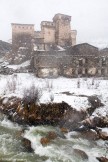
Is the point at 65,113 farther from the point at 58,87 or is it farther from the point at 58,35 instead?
the point at 58,35

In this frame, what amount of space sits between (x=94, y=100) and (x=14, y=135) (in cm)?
802

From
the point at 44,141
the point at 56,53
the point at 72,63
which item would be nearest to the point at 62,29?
the point at 56,53

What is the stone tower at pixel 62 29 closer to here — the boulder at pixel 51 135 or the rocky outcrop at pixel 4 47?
the rocky outcrop at pixel 4 47

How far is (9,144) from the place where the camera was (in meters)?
13.9

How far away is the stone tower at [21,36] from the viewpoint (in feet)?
143

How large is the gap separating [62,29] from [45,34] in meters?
3.63

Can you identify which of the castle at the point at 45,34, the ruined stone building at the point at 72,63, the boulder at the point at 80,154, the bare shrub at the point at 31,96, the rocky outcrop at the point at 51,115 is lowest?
the boulder at the point at 80,154

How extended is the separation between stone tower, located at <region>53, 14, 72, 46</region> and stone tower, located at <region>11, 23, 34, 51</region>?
5355 millimetres

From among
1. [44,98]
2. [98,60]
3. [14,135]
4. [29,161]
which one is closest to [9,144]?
[14,135]

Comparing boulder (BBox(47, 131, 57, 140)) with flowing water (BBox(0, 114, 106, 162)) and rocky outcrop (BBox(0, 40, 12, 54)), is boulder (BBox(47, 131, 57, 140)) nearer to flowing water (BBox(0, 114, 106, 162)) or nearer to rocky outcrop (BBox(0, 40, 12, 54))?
flowing water (BBox(0, 114, 106, 162))

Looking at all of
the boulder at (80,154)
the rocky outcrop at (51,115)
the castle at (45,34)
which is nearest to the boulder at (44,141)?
the boulder at (80,154)

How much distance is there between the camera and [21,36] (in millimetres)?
43750

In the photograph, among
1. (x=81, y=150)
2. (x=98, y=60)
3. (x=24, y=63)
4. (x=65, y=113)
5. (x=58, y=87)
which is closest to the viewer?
(x=81, y=150)

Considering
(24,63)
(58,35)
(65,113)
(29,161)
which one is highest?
(58,35)
